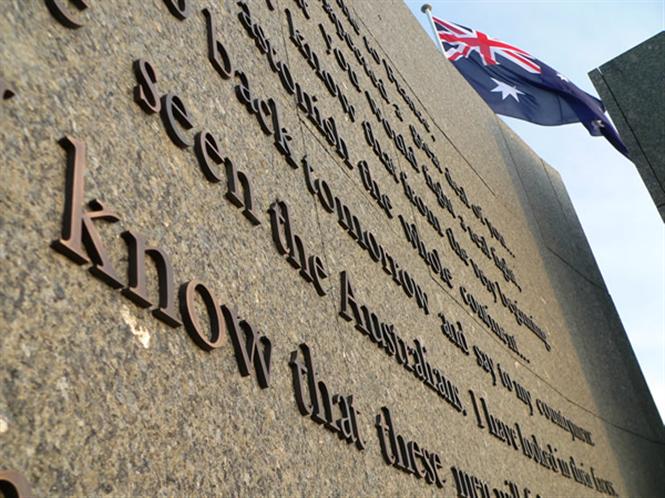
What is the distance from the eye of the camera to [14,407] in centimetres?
112

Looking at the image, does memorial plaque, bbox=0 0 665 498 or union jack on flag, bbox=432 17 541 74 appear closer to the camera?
memorial plaque, bbox=0 0 665 498

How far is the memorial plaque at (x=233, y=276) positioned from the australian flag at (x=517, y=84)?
478 centimetres

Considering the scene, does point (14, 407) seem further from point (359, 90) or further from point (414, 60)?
point (414, 60)

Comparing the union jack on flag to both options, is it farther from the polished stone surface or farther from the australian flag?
the polished stone surface

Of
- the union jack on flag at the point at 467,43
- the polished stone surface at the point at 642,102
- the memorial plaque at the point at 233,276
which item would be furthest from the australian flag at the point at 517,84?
the memorial plaque at the point at 233,276

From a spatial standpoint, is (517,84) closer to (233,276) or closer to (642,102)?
(642,102)

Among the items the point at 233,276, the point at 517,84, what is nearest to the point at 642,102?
the point at 517,84

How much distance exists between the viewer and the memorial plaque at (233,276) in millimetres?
1282

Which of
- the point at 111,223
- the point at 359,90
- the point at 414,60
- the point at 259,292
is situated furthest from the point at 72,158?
the point at 414,60

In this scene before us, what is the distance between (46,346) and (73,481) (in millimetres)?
223

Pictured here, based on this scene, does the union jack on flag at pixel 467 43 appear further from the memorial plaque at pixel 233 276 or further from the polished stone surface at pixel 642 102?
the memorial plaque at pixel 233 276

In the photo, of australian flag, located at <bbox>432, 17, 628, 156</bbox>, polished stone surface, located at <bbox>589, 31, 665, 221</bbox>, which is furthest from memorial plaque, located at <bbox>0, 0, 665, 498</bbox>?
australian flag, located at <bbox>432, 17, 628, 156</bbox>

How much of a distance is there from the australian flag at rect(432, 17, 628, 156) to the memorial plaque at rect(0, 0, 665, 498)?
15.7 ft

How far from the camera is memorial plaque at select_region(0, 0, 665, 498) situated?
128 cm
